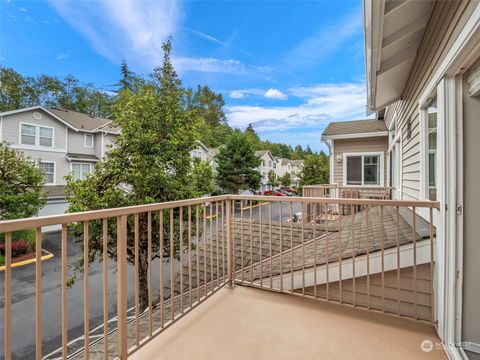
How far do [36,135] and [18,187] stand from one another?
541cm

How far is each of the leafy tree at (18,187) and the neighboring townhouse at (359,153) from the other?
10.7 metres

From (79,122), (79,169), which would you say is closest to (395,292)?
(79,169)

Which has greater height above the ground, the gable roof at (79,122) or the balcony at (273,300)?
the gable roof at (79,122)

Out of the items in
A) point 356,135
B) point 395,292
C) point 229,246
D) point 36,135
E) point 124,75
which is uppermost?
point 124,75

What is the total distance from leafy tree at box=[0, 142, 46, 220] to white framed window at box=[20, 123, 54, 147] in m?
3.82

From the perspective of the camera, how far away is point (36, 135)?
1296cm

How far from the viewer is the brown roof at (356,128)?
869cm

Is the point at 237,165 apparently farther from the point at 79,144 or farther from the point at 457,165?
the point at 457,165

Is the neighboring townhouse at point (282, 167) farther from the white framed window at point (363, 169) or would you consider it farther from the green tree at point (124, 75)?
the white framed window at point (363, 169)

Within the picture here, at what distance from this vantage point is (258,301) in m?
2.43

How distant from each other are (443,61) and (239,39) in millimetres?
22873

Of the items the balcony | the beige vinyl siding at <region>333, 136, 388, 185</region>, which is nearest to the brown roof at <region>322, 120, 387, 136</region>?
the beige vinyl siding at <region>333, 136, 388, 185</region>

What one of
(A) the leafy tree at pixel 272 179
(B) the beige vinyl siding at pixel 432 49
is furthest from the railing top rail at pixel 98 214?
(A) the leafy tree at pixel 272 179

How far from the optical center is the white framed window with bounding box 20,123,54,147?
41.2 feet
